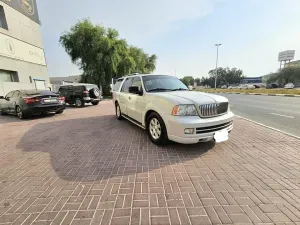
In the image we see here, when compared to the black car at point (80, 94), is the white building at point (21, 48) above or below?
above

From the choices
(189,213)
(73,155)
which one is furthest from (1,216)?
(189,213)

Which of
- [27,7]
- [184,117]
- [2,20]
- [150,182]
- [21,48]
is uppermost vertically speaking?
[27,7]

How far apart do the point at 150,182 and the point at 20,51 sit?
20621 millimetres

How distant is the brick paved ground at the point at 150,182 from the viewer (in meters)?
1.91

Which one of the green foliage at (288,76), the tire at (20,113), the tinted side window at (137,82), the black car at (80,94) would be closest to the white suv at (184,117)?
the tinted side window at (137,82)

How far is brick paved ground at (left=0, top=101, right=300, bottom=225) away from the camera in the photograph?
1.91 metres

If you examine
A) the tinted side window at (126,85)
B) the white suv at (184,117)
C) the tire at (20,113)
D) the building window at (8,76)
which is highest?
the building window at (8,76)

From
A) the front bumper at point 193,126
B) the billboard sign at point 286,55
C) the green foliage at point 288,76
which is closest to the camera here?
the front bumper at point 193,126

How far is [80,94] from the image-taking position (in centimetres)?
1244

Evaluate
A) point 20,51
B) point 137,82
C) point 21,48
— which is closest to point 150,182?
point 137,82

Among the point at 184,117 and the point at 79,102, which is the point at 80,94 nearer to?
the point at 79,102

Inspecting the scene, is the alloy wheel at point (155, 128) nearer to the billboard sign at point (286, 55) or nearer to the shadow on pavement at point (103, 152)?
the shadow on pavement at point (103, 152)

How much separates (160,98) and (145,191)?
2.10 metres

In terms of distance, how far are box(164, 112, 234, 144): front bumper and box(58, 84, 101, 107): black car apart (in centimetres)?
1047
